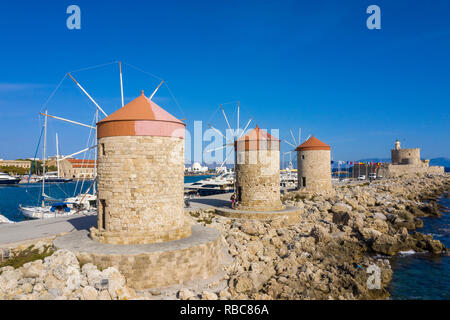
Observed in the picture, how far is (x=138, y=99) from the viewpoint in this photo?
35.1ft

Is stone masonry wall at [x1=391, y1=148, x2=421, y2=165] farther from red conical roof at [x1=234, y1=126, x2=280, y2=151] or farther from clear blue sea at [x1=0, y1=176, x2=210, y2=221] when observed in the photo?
clear blue sea at [x1=0, y1=176, x2=210, y2=221]

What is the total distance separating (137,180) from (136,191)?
0.32 m

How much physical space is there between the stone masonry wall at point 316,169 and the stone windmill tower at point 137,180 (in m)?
16.0

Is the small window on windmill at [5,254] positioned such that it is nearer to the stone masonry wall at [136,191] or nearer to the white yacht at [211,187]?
the stone masonry wall at [136,191]

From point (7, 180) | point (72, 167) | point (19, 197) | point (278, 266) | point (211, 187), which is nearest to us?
point (278, 266)

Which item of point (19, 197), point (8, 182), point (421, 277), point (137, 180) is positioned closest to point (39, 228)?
point (137, 180)

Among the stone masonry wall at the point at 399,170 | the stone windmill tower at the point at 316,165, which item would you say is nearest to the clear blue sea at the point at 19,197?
the stone windmill tower at the point at 316,165

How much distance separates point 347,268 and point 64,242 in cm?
897

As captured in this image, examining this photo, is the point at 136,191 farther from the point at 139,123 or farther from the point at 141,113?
the point at 141,113

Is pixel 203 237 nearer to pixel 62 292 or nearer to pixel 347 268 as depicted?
pixel 62 292

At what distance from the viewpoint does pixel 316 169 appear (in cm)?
2384

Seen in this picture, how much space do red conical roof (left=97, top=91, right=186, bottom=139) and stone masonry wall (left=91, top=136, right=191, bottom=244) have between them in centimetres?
18

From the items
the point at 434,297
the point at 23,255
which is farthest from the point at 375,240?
the point at 23,255

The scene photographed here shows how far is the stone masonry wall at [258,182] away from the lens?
16.9 metres
